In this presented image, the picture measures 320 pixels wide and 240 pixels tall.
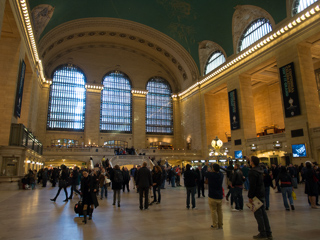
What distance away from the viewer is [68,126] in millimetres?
31484

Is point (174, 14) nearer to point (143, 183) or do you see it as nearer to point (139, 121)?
point (139, 121)

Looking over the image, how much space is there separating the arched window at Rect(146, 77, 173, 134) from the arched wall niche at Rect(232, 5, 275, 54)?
1454 cm

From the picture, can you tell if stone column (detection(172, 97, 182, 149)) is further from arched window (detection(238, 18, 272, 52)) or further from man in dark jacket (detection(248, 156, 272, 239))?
man in dark jacket (detection(248, 156, 272, 239))

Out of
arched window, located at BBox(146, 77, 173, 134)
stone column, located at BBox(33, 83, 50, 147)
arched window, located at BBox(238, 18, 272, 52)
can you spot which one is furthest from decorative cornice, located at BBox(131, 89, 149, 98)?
arched window, located at BBox(238, 18, 272, 52)

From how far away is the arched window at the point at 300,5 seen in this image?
683 inches

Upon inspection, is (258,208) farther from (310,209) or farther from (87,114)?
(87,114)

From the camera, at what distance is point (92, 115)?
32000mm

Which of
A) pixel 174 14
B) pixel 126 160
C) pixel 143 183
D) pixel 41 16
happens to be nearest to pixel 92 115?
pixel 126 160

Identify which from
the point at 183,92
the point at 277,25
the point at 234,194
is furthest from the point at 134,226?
the point at 183,92

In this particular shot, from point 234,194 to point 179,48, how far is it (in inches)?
1076

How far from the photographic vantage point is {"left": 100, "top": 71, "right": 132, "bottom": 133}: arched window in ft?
110

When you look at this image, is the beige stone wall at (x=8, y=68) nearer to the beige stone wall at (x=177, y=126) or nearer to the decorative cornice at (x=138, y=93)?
the decorative cornice at (x=138, y=93)

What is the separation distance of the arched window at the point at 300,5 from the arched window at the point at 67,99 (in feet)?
84.1

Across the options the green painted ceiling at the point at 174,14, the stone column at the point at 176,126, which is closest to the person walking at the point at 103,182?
the green painted ceiling at the point at 174,14
